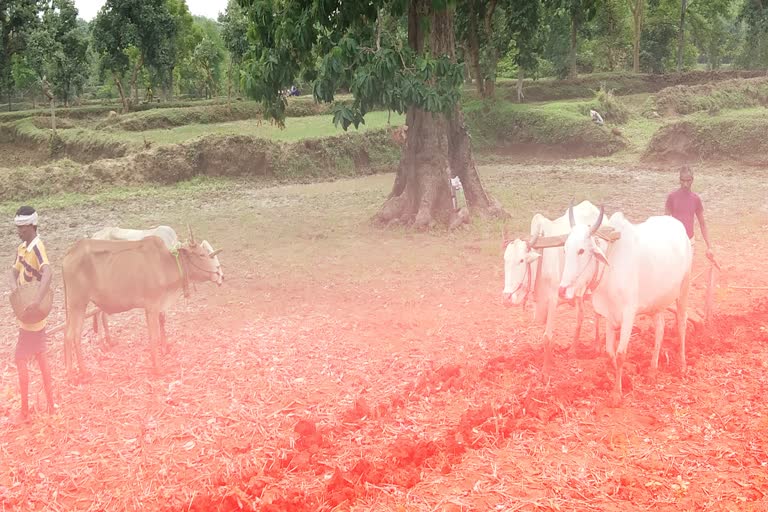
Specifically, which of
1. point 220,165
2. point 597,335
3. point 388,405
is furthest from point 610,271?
point 220,165

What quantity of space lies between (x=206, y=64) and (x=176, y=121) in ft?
25.3

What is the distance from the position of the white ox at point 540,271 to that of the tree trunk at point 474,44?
987 centimetres

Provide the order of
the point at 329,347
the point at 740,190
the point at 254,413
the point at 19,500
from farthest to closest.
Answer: the point at 740,190, the point at 329,347, the point at 254,413, the point at 19,500

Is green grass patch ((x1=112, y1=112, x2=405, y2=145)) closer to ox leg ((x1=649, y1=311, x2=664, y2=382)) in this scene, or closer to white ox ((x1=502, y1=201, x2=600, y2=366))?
white ox ((x1=502, y1=201, x2=600, y2=366))

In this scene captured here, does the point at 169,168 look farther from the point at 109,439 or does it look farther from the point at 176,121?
the point at 109,439

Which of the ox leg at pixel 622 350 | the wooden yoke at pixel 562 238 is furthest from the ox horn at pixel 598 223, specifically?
the ox leg at pixel 622 350

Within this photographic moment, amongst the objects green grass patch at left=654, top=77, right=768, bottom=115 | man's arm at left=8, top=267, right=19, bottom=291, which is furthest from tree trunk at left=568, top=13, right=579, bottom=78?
man's arm at left=8, top=267, right=19, bottom=291

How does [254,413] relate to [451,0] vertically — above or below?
below

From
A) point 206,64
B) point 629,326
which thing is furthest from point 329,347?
point 206,64

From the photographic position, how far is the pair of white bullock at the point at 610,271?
5.80 meters

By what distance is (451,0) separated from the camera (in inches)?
451

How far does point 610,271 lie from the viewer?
19.9ft

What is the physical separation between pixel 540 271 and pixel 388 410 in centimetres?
192

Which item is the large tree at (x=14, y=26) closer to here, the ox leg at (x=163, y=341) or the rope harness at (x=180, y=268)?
the ox leg at (x=163, y=341)
